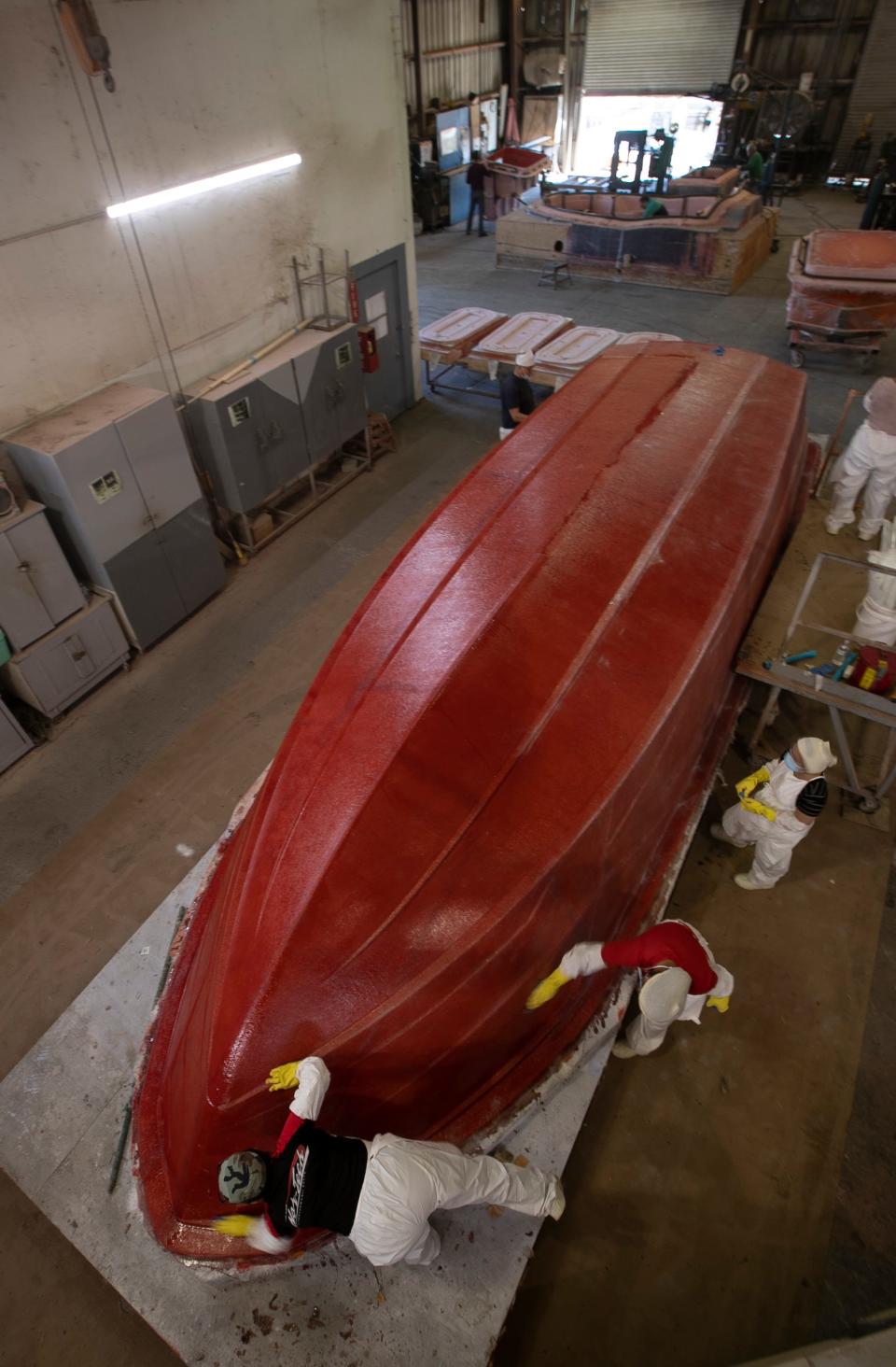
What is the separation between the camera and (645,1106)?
3.29 metres

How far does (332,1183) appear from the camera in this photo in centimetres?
Answer: 221

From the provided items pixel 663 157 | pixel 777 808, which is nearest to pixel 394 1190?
pixel 777 808

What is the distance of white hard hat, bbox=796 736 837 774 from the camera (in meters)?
3.32

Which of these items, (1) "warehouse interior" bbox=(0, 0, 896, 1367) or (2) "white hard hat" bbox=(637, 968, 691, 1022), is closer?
(1) "warehouse interior" bbox=(0, 0, 896, 1367)

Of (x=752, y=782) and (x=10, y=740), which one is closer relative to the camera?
(x=752, y=782)

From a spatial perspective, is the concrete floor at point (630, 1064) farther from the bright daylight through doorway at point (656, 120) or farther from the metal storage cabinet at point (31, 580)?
the bright daylight through doorway at point (656, 120)

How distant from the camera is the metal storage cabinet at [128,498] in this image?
15.3 feet

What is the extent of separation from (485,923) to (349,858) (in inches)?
21.0

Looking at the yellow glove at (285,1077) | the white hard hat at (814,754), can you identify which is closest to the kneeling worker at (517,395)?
the white hard hat at (814,754)

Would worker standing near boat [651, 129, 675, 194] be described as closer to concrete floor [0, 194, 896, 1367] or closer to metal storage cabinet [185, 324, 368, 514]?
metal storage cabinet [185, 324, 368, 514]

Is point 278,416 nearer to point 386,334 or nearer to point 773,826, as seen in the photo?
point 386,334

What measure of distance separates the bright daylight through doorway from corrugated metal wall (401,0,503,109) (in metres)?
2.66

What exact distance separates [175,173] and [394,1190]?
20.9ft

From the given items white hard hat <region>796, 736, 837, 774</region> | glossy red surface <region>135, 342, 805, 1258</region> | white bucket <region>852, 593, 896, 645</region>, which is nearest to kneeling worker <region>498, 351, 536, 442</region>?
glossy red surface <region>135, 342, 805, 1258</region>
